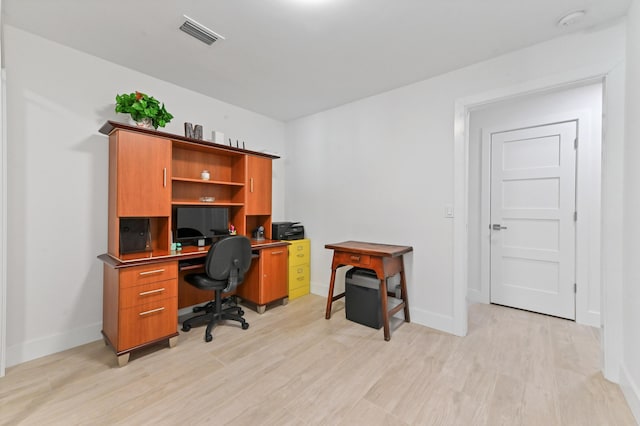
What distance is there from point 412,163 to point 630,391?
2.26 meters

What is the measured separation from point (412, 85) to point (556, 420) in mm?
2944

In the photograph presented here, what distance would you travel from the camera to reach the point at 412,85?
2908mm

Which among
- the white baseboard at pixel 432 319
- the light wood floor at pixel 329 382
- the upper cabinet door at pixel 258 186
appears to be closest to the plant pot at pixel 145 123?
the upper cabinet door at pixel 258 186

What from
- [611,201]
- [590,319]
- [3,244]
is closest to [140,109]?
[3,244]

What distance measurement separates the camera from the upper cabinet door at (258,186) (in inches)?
129

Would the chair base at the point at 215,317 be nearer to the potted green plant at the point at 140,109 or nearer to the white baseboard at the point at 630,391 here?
the potted green plant at the point at 140,109

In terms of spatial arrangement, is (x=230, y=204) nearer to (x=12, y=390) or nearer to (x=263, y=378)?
(x=263, y=378)

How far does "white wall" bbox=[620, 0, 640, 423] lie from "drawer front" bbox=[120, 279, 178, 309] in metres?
3.23

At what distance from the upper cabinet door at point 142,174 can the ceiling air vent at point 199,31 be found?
3.04 ft

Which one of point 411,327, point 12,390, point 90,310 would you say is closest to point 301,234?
point 411,327

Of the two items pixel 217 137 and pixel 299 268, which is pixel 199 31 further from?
pixel 299 268

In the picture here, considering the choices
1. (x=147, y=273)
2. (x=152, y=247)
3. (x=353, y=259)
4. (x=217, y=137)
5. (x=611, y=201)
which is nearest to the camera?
(x=611, y=201)

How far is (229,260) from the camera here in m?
2.52

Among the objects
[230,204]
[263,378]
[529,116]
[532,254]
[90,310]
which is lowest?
[263,378]
